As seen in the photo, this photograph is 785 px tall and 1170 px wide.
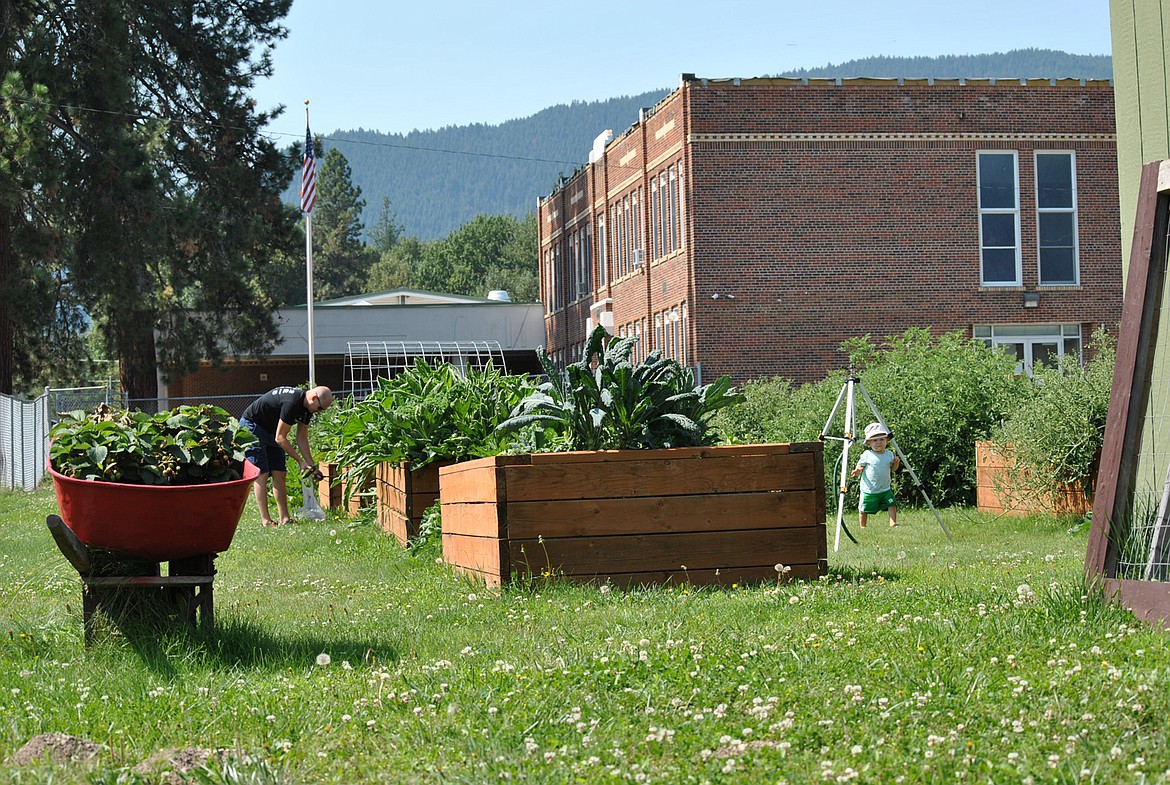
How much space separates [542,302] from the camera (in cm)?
4822

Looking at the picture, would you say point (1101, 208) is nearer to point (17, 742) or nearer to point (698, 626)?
point (698, 626)

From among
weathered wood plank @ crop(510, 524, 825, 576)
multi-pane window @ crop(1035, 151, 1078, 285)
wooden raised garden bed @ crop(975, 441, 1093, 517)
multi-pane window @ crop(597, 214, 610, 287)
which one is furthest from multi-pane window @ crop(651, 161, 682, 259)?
weathered wood plank @ crop(510, 524, 825, 576)

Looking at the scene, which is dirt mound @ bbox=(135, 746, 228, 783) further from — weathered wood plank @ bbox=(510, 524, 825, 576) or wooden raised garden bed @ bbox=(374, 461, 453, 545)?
wooden raised garden bed @ bbox=(374, 461, 453, 545)

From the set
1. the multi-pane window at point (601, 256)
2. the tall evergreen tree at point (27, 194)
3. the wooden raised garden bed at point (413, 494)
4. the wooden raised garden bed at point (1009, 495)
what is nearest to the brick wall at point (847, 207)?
the multi-pane window at point (601, 256)

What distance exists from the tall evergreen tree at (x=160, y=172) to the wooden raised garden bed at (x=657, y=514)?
2126 cm

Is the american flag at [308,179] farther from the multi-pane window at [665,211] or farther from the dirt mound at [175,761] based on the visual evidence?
the dirt mound at [175,761]

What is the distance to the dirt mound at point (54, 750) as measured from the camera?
13.2 feet

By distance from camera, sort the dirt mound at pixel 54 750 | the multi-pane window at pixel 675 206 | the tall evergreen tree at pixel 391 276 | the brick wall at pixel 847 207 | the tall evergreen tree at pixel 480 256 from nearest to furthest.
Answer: the dirt mound at pixel 54 750 → the brick wall at pixel 847 207 → the multi-pane window at pixel 675 206 → the tall evergreen tree at pixel 391 276 → the tall evergreen tree at pixel 480 256

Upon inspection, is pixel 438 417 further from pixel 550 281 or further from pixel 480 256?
pixel 480 256

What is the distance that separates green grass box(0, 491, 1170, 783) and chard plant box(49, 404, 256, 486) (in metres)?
0.72

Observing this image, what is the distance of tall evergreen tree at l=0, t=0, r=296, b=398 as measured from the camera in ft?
94.3

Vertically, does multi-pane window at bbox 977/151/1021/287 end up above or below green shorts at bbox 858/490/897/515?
above

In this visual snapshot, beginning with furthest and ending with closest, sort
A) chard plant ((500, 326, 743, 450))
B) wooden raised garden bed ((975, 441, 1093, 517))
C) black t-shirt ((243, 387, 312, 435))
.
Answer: black t-shirt ((243, 387, 312, 435)) → wooden raised garden bed ((975, 441, 1093, 517)) → chard plant ((500, 326, 743, 450))

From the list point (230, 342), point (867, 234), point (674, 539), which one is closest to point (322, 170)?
point (230, 342)
